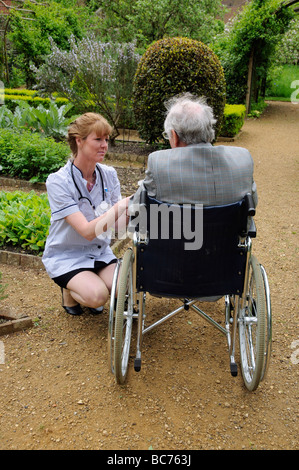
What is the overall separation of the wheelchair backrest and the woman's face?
75cm

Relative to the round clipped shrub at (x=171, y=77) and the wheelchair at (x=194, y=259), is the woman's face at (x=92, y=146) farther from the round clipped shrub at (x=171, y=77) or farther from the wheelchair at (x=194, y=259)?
the round clipped shrub at (x=171, y=77)

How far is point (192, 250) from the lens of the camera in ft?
6.63

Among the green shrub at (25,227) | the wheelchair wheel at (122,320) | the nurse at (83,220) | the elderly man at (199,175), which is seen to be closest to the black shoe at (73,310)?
the nurse at (83,220)

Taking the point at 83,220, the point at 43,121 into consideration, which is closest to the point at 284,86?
the point at 43,121

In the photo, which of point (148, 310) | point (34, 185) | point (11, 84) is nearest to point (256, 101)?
point (11, 84)

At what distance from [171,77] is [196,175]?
16.4 ft

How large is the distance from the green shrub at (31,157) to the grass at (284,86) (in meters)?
Answer: 13.0

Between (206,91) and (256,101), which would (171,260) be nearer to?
(206,91)

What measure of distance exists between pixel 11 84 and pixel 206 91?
40.2 feet

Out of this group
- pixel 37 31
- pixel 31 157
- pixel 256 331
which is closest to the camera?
pixel 256 331

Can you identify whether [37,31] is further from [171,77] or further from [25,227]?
[25,227]

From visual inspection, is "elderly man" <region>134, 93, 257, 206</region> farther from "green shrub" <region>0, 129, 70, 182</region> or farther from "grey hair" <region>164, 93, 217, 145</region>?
"green shrub" <region>0, 129, 70, 182</region>

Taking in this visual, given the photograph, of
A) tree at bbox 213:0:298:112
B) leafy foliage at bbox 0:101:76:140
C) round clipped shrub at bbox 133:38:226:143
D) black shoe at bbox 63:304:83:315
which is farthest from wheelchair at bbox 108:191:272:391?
tree at bbox 213:0:298:112

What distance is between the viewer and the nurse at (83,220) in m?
2.55
